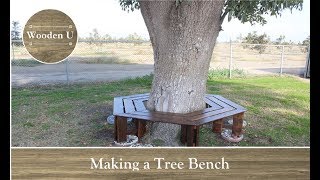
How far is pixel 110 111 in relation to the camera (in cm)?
451

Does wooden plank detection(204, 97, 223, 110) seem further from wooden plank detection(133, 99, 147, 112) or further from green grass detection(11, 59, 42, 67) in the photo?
green grass detection(11, 59, 42, 67)

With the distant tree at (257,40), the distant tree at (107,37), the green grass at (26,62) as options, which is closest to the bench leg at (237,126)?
the distant tree at (257,40)

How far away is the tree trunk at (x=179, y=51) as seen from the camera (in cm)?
334

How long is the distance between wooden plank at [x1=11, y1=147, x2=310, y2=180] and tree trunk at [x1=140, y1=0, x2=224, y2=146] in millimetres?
556

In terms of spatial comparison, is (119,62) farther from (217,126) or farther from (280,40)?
(280,40)

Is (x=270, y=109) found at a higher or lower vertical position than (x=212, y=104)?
lower

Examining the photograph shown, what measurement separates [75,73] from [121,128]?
3.50 ft

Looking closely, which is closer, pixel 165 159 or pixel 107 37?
pixel 165 159

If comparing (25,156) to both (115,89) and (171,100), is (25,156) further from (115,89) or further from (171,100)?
(115,89)

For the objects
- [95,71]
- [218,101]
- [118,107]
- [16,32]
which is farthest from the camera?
[95,71]

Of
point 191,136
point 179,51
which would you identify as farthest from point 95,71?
point 191,136

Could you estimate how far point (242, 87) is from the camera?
16.2ft
